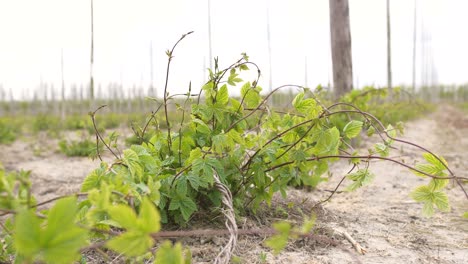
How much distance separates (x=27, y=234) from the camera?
65 cm

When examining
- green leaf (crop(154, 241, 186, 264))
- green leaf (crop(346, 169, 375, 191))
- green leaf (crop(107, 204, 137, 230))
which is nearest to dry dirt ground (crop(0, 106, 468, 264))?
green leaf (crop(346, 169, 375, 191))

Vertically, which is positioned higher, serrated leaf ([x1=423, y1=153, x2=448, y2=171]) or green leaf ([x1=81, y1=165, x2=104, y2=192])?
serrated leaf ([x1=423, y1=153, x2=448, y2=171])

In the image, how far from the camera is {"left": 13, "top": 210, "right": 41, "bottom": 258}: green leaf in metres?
0.64

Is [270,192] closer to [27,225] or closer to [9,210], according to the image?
[9,210]

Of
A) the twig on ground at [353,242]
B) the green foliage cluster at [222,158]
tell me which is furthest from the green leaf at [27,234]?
the twig on ground at [353,242]

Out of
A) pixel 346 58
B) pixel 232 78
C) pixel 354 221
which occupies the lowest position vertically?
pixel 354 221

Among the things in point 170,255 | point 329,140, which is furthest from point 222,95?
point 170,255

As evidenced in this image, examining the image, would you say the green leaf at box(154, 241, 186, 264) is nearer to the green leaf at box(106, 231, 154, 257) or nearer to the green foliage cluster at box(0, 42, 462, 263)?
the green leaf at box(106, 231, 154, 257)

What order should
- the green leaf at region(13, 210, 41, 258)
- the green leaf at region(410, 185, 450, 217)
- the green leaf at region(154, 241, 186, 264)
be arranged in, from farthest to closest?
1. the green leaf at region(410, 185, 450, 217)
2. the green leaf at region(154, 241, 186, 264)
3. the green leaf at region(13, 210, 41, 258)

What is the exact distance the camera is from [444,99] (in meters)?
44.7

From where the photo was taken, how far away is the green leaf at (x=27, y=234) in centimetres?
64

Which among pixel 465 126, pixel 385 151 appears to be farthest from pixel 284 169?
pixel 465 126

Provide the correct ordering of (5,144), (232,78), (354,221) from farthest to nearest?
(5,144), (354,221), (232,78)

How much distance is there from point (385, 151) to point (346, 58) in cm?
434
